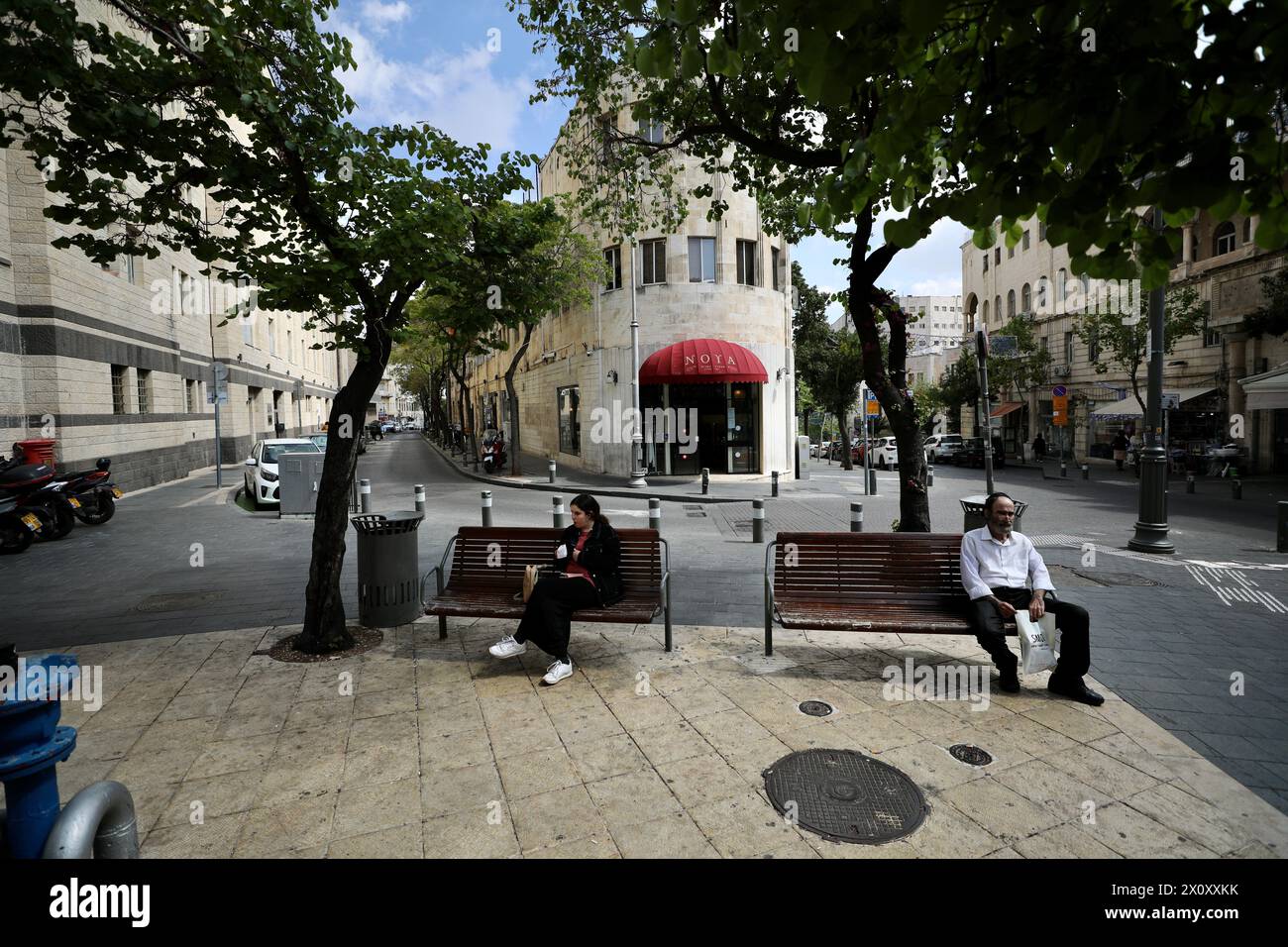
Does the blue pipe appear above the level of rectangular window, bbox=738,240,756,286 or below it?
below

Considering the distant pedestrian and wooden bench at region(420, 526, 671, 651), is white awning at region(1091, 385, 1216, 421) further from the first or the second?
wooden bench at region(420, 526, 671, 651)

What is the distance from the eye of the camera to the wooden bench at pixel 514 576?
571 cm

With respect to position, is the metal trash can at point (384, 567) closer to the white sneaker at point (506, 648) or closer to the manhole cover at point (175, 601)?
the white sneaker at point (506, 648)

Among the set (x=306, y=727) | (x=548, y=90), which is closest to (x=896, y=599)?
(x=306, y=727)

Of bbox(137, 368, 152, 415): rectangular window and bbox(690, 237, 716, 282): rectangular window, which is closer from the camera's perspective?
bbox(137, 368, 152, 415): rectangular window

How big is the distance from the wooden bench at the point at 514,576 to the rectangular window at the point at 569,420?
21050 mm

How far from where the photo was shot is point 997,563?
5254 mm

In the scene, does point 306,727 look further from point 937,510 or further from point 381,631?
point 937,510

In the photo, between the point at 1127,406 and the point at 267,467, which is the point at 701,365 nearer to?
the point at 267,467

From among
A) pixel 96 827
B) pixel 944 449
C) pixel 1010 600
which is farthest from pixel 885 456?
pixel 96 827

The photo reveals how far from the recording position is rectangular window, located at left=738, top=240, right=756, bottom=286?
23797mm

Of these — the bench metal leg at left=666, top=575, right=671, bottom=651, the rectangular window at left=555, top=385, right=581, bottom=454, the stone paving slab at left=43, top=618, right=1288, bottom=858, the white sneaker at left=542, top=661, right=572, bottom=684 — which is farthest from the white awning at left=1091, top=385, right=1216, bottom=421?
the white sneaker at left=542, top=661, right=572, bottom=684

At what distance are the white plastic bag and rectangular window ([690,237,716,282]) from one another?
20227 millimetres

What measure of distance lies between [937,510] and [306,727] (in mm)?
14992
